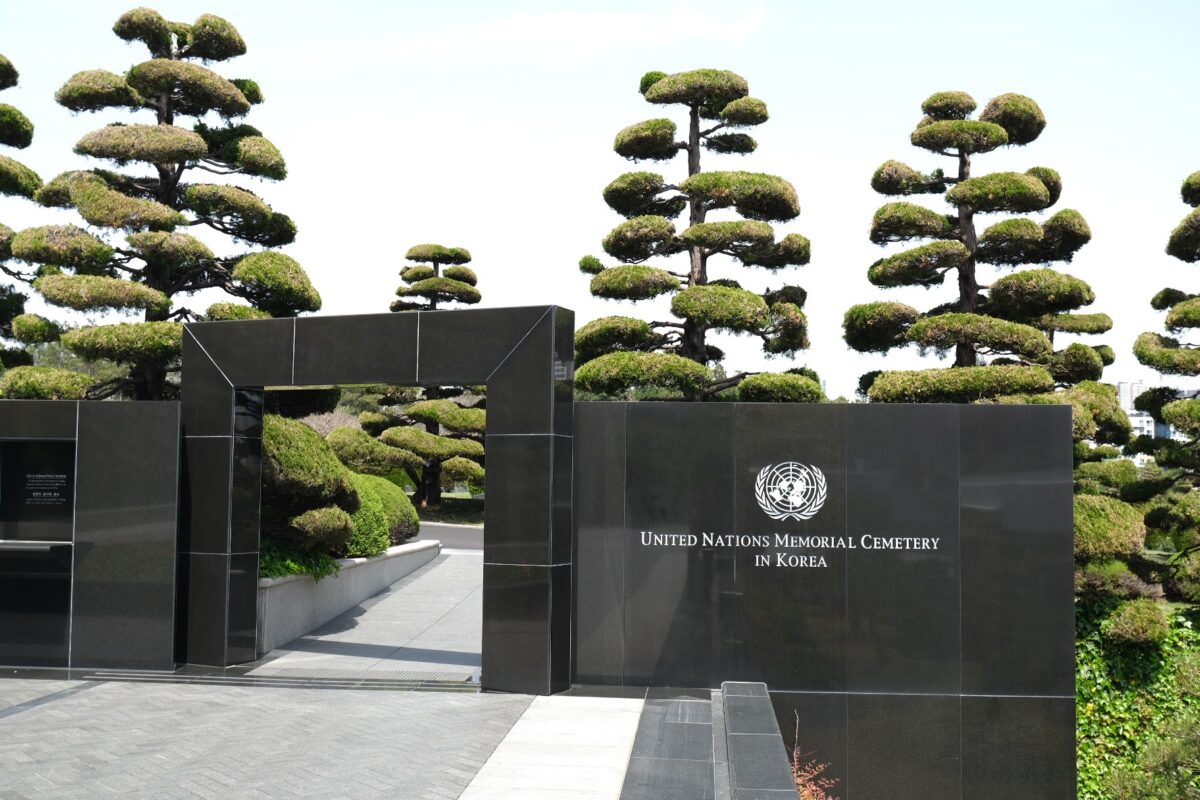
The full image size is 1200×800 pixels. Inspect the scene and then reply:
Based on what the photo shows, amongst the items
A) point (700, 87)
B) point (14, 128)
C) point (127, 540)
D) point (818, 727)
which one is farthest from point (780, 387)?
point (14, 128)

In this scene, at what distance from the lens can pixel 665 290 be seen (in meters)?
18.1

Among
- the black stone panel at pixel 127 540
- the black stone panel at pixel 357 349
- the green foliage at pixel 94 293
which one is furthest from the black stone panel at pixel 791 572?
the green foliage at pixel 94 293

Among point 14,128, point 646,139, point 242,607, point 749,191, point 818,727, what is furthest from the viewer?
point 646,139

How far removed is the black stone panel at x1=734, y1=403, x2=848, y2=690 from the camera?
Result: 9531 millimetres

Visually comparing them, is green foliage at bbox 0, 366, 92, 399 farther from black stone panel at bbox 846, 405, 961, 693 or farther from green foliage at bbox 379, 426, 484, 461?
green foliage at bbox 379, 426, 484, 461

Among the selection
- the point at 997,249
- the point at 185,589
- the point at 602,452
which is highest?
the point at 997,249

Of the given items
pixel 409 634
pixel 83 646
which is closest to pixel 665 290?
pixel 409 634

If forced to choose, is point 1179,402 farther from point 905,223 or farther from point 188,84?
point 188,84

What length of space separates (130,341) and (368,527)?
13.4 ft

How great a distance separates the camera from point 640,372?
682 inches

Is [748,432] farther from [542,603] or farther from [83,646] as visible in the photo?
[83,646]

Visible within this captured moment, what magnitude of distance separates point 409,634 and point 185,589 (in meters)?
3.00

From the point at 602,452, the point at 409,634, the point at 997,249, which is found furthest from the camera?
the point at 997,249

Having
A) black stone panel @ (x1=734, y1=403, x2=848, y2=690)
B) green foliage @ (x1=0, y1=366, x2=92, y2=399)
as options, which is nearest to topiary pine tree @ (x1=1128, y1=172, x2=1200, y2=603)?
black stone panel @ (x1=734, y1=403, x2=848, y2=690)
